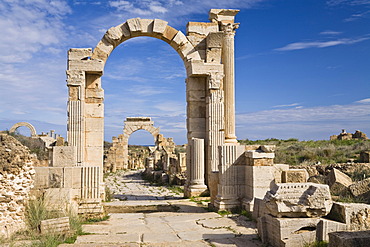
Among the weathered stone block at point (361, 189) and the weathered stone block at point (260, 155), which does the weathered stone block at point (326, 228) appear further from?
the weathered stone block at point (361, 189)

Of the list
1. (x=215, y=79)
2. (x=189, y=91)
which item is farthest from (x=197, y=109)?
(x=215, y=79)

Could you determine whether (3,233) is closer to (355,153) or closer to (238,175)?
(238,175)

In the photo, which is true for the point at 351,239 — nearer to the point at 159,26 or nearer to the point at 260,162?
the point at 260,162

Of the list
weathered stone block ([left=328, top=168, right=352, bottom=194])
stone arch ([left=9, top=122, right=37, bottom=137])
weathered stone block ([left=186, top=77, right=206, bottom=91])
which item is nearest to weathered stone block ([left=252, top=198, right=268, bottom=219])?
weathered stone block ([left=328, top=168, right=352, bottom=194])

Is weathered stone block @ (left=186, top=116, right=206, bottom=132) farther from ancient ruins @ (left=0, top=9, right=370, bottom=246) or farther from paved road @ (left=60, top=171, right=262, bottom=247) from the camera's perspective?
paved road @ (left=60, top=171, right=262, bottom=247)

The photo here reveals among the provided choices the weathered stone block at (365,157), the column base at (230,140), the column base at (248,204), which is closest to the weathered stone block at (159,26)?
the column base at (230,140)

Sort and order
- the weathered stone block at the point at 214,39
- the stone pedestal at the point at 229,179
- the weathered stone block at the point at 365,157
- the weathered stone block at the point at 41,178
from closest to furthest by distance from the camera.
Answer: the weathered stone block at the point at 41,178 → the stone pedestal at the point at 229,179 → the weathered stone block at the point at 214,39 → the weathered stone block at the point at 365,157

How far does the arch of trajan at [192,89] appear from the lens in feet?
33.3

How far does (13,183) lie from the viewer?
5.87 meters

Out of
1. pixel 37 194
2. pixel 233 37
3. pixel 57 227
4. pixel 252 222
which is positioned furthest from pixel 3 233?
pixel 233 37

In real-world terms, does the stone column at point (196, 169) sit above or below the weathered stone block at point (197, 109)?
below

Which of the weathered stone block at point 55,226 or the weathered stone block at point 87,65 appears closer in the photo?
the weathered stone block at point 55,226

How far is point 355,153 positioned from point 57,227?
17.8 m

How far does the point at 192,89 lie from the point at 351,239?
24.5 ft
